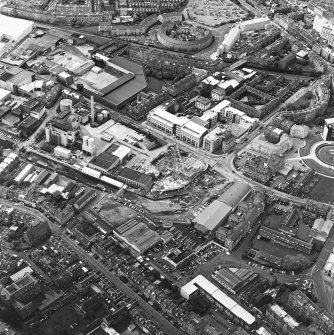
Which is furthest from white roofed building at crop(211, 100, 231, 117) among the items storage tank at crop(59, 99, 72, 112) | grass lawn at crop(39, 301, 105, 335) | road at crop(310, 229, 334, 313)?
grass lawn at crop(39, 301, 105, 335)

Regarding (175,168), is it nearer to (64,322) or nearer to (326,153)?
(326,153)

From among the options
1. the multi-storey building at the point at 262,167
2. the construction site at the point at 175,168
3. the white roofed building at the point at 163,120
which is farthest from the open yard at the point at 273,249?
the white roofed building at the point at 163,120

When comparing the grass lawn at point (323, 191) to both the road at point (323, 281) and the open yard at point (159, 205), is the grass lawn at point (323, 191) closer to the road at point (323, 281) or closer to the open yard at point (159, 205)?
the road at point (323, 281)

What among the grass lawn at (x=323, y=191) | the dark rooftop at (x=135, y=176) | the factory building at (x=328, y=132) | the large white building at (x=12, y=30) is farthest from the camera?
the large white building at (x=12, y=30)

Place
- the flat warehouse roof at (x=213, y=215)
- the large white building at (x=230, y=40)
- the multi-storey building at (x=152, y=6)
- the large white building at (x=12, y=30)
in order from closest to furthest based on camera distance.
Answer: the flat warehouse roof at (x=213, y=215)
the large white building at (x=12, y=30)
the large white building at (x=230, y=40)
the multi-storey building at (x=152, y=6)

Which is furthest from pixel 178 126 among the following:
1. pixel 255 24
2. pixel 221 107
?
pixel 255 24

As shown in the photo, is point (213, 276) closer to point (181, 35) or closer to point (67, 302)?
point (67, 302)

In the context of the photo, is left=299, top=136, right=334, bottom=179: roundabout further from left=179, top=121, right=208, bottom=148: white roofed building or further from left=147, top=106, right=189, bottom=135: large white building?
left=147, top=106, right=189, bottom=135: large white building
